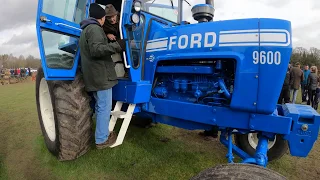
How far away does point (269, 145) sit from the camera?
3.56 metres

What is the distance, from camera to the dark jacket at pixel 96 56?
2.71 meters

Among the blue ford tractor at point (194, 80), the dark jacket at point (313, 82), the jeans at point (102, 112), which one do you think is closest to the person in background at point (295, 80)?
the dark jacket at point (313, 82)

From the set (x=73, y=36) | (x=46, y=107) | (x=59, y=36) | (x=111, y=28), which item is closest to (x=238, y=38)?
(x=111, y=28)

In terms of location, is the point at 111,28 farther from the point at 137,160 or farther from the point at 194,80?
the point at 137,160

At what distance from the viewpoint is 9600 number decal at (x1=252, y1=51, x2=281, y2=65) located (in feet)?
7.45

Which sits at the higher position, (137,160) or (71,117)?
(71,117)

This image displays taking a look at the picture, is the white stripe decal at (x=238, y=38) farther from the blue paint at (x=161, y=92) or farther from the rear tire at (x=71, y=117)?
the rear tire at (x=71, y=117)

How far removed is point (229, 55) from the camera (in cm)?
246

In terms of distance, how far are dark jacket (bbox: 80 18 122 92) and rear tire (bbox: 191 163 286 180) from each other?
5.17 ft

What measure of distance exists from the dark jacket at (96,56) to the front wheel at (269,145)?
213 centimetres

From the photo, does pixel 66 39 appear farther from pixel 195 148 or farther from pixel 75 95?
pixel 195 148

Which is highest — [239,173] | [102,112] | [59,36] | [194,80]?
[59,36]

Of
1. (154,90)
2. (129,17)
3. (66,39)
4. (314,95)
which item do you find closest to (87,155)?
(154,90)

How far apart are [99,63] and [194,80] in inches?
45.6
